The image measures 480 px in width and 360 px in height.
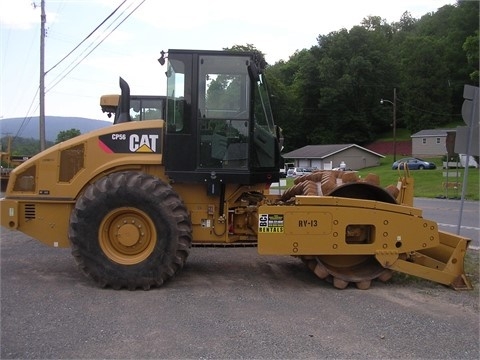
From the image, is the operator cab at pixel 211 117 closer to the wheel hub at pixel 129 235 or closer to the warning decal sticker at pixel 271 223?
the warning decal sticker at pixel 271 223

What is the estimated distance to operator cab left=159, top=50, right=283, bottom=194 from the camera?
638cm

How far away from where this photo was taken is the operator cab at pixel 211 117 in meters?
6.38

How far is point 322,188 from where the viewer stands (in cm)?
668

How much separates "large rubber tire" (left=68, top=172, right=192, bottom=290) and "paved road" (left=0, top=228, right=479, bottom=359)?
0.21 meters

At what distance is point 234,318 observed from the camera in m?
5.15

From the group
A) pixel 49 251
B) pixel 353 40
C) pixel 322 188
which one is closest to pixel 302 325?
pixel 322 188

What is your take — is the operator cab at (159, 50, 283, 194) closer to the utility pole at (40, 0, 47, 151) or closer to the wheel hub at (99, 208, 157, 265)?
the wheel hub at (99, 208, 157, 265)

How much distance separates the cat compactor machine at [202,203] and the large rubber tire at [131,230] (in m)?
0.01

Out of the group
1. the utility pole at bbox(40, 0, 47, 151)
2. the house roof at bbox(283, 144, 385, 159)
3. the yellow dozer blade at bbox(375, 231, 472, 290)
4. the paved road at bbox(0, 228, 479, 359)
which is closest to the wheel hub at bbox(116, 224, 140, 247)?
the paved road at bbox(0, 228, 479, 359)

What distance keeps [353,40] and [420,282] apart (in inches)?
3425

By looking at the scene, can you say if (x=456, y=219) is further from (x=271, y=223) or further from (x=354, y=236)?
(x=271, y=223)

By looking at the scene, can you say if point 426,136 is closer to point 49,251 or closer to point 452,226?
point 452,226

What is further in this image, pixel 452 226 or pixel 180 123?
pixel 452 226

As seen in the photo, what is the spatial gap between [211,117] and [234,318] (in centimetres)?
250
